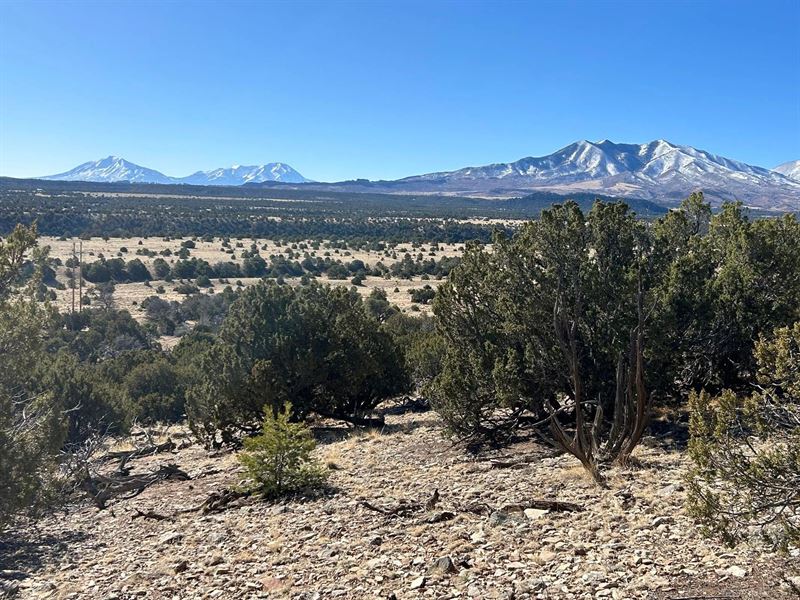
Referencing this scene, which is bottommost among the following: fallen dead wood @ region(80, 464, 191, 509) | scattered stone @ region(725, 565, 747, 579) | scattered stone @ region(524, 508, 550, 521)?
fallen dead wood @ region(80, 464, 191, 509)

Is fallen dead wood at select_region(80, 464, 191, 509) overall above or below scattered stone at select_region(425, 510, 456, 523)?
below

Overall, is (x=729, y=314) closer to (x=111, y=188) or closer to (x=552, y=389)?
(x=552, y=389)

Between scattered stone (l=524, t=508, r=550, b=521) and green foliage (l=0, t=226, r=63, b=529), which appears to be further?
green foliage (l=0, t=226, r=63, b=529)

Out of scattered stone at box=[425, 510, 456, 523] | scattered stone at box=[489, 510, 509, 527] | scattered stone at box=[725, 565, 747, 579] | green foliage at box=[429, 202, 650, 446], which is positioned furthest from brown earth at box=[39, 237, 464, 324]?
scattered stone at box=[725, 565, 747, 579]

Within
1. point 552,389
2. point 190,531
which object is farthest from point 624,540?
point 190,531

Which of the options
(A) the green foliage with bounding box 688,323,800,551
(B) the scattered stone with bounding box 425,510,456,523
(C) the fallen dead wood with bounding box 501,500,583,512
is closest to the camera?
(A) the green foliage with bounding box 688,323,800,551

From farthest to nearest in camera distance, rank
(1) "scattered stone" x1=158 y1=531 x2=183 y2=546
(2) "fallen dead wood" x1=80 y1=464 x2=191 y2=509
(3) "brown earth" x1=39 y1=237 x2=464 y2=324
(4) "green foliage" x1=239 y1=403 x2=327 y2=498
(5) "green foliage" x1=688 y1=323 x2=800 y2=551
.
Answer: (3) "brown earth" x1=39 y1=237 x2=464 y2=324
(2) "fallen dead wood" x1=80 y1=464 x2=191 y2=509
(4) "green foliage" x1=239 y1=403 x2=327 y2=498
(1) "scattered stone" x1=158 y1=531 x2=183 y2=546
(5) "green foliage" x1=688 y1=323 x2=800 y2=551

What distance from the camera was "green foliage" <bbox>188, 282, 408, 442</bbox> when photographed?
15.4m

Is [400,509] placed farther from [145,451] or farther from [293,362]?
[145,451]

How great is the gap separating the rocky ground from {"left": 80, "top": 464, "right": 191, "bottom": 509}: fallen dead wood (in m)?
0.62

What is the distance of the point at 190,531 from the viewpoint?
9.12 meters

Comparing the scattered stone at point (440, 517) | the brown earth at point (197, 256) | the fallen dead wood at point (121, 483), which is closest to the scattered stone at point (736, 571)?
the scattered stone at point (440, 517)

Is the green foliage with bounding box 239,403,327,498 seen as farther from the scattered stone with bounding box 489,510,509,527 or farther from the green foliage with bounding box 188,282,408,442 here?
the green foliage with bounding box 188,282,408,442

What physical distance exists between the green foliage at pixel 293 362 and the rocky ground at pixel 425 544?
4065 mm
